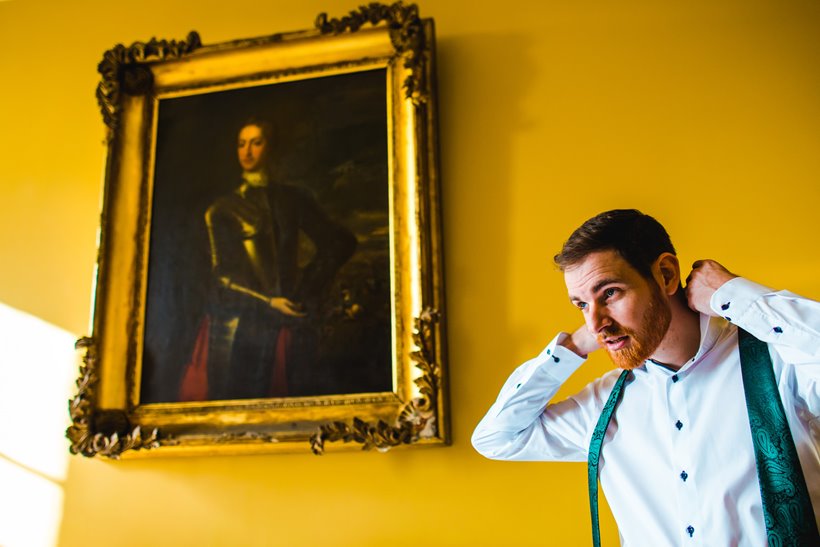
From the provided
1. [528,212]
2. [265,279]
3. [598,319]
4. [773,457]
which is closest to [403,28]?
[528,212]

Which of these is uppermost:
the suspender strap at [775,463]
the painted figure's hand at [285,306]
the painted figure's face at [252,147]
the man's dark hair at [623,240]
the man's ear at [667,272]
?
the painted figure's face at [252,147]

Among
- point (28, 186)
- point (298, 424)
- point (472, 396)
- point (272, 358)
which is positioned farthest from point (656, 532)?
point (28, 186)

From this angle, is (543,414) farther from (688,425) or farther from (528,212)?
(528,212)

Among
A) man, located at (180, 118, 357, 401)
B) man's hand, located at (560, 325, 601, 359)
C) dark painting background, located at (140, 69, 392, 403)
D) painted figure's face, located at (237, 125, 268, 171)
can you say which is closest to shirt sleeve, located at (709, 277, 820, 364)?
man's hand, located at (560, 325, 601, 359)

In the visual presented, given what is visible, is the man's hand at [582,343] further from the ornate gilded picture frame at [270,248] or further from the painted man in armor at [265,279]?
the painted man in armor at [265,279]

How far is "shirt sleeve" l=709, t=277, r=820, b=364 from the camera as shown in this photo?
1.46m

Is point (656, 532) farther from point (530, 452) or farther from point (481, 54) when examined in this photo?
point (481, 54)

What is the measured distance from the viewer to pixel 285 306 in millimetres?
2777

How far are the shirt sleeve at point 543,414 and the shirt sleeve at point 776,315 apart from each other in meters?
0.47

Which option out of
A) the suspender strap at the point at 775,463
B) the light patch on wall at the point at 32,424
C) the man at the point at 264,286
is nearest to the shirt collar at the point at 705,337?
the suspender strap at the point at 775,463

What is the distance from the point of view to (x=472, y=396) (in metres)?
2.58

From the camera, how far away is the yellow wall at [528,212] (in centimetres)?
248

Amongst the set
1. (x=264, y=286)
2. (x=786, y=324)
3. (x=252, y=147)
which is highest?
(x=252, y=147)

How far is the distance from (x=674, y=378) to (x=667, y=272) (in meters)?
0.26
